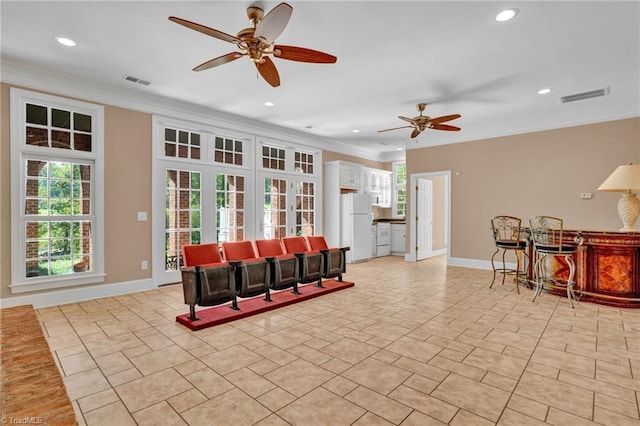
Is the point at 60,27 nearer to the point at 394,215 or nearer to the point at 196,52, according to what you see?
the point at 196,52

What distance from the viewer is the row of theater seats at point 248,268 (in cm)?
343

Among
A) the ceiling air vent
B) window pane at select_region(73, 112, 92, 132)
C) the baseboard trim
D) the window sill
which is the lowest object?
the baseboard trim

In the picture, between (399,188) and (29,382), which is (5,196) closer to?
(29,382)

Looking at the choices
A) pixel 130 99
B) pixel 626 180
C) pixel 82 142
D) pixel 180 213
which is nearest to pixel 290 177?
pixel 180 213

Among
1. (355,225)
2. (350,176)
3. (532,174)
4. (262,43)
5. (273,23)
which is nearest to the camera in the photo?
(273,23)

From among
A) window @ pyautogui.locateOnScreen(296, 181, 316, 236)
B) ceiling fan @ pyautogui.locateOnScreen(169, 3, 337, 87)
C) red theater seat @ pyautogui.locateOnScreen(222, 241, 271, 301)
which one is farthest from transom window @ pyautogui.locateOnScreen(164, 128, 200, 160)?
ceiling fan @ pyautogui.locateOnScreen(169, 3, 337, 87)

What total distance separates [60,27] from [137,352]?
303 centimetres

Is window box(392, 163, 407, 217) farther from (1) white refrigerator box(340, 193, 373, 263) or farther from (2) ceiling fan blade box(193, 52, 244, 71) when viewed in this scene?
(2) ceiling fan blade box(193, 52, 244, 71)

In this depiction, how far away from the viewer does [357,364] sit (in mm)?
2549

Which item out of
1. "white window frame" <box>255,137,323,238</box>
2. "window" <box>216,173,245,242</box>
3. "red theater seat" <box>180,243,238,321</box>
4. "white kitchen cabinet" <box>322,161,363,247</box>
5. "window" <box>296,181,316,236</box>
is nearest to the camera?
"red theater seat" <box>180,243,238,321</box>

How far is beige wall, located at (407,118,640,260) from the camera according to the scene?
5.32m

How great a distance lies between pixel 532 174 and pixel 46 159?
300 inches

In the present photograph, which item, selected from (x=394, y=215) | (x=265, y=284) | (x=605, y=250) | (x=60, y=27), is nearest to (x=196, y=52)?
(x=60, y=27)

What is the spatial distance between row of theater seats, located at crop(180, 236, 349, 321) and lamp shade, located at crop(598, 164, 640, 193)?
3.64 metres
